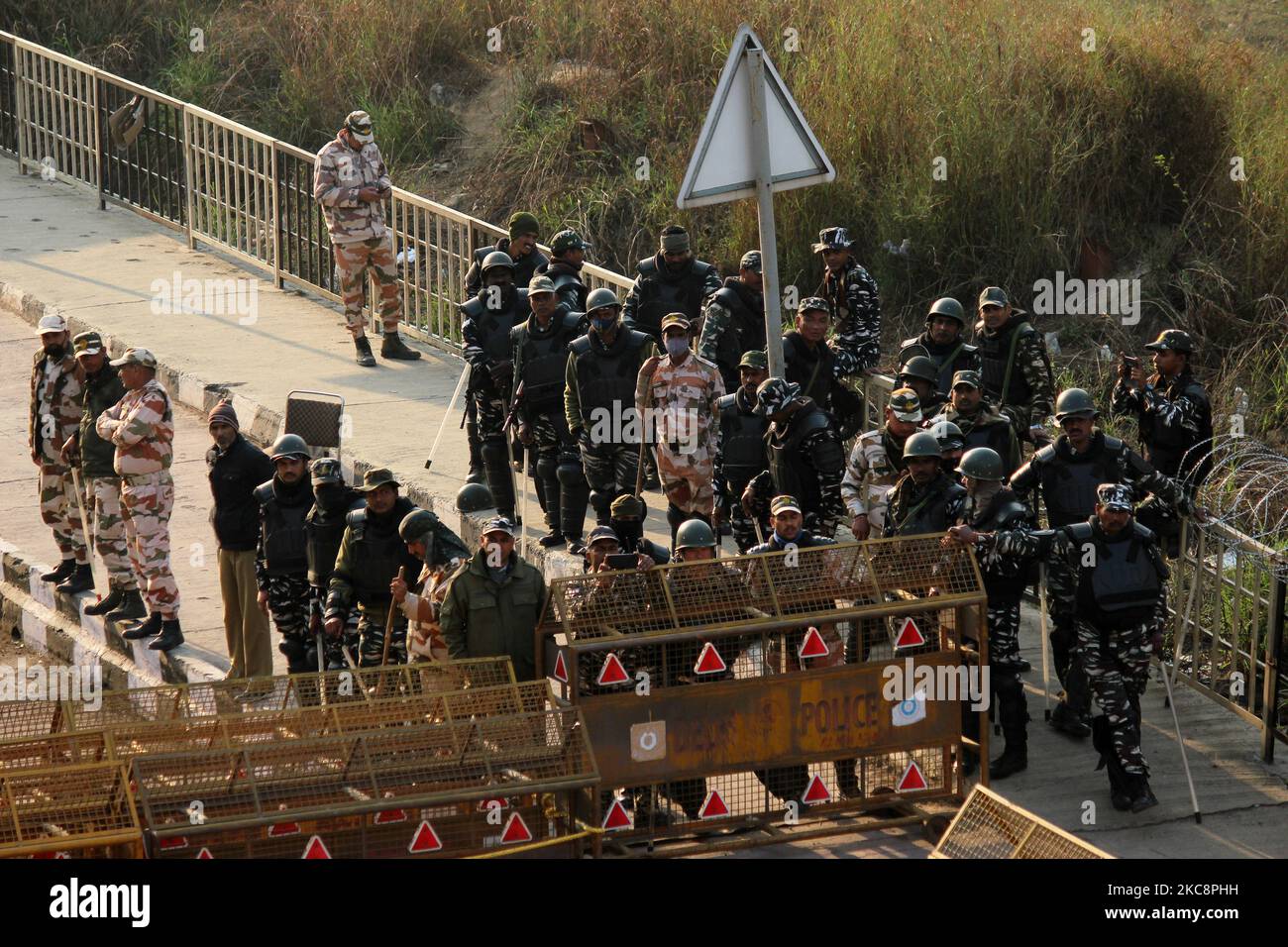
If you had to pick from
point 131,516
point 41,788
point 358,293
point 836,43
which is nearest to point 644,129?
point 836,43

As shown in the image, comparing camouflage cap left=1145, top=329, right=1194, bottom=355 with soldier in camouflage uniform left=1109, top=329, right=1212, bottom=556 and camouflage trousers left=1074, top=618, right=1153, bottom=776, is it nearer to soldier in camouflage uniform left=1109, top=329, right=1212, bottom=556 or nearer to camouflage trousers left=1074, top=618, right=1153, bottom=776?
soldier in camouflage uniform left=1109, top=329, right=1212, bottom=556

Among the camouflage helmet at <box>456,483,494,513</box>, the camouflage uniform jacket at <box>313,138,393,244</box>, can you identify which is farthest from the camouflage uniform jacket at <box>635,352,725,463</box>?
the camouflage uniform jacket at <box>313,138,393,244</box>

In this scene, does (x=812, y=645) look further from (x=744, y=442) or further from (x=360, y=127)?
(x=360, y=127)

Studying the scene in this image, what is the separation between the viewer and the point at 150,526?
12.1 meters

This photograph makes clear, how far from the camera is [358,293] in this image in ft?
52.9

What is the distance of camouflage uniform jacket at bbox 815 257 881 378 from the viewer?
12648 mm

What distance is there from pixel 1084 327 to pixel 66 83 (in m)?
10.2

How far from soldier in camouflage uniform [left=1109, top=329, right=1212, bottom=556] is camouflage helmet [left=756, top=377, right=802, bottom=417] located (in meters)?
1.86

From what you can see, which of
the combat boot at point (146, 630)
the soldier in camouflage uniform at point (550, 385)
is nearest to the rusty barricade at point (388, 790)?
the soldier in camouflage uniform at point (550, 385)

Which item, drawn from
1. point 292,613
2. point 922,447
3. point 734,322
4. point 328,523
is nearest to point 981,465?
point 922,447

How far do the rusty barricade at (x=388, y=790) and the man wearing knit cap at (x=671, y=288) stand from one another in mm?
5038

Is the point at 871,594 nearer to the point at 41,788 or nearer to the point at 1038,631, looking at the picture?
the point at 1038,631

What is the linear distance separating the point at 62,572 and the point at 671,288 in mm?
4347

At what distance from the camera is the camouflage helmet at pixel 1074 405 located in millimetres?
10406
